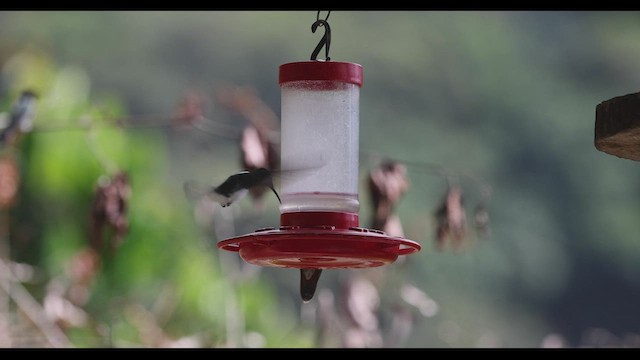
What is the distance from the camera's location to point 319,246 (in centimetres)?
232

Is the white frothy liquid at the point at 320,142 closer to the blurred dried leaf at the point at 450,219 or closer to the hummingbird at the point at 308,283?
the hummingbird at the point at 308,283

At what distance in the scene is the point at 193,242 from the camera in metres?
5.41

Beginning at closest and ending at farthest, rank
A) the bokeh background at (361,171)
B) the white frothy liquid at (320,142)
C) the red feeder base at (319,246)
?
the red feeder base at (319,246) < the white frothy liquid at (320,142) < the bokeh background at (361,171)

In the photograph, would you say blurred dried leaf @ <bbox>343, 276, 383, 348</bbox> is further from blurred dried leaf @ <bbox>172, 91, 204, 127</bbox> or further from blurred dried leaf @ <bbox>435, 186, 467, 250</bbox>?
blurred dried leaf @ <bbox>172, 91, 204, 127</bbox>

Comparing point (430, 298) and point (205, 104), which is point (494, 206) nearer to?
point (430, 298)

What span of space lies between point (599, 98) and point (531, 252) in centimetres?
81

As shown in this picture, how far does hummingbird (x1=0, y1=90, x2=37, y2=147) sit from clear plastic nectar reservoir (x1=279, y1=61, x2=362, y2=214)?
2812 mm

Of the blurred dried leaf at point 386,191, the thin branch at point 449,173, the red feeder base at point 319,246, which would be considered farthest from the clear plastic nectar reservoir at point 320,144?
the thin branch at point 449,173

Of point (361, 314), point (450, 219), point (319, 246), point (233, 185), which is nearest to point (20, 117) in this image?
point (361, 314)

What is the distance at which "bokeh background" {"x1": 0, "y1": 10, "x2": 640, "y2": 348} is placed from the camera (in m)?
5.35

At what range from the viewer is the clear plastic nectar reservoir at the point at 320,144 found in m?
2.58

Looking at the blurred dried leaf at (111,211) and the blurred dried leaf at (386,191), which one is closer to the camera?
the blurred dried leaf at (386,191)

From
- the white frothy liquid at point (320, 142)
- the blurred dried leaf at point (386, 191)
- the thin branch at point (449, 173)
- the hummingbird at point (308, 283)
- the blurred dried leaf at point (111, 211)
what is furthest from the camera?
the thin branch at point (449, 173)

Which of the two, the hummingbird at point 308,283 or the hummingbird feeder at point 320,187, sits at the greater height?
the hummingbird feeder at point 320,187
